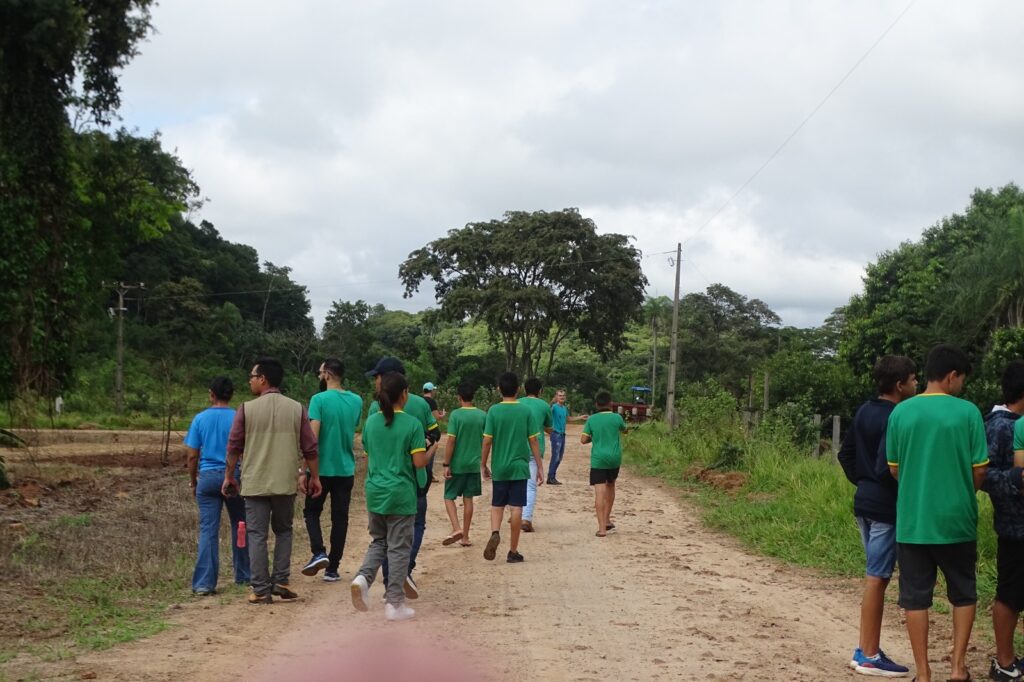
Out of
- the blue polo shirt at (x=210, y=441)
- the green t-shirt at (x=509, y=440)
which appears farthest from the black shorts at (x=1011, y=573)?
the blue polo shirt at (x=210, y=441)

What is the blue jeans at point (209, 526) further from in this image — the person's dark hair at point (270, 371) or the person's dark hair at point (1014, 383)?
the person's dark hair at point (1014, 383)

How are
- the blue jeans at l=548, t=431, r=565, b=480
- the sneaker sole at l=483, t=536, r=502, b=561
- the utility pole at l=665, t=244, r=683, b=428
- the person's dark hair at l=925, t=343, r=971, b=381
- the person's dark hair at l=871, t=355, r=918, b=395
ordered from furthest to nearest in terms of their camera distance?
the utility pole at l=665, t=244, r=683, b=428
the blue jeans at l=548, t=431, r=565, b=480
the sneaker sole at l=483, t=536, r=502, b=561
the person's dark hair at l=871, t=355, r=918, b=395
the person's dark hair at l=925, t=343, r=971, b=381

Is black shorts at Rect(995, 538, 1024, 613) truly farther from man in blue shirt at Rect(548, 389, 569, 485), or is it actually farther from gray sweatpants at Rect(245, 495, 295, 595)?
man in blue shirt at Rect(548, 389, 569, 485)

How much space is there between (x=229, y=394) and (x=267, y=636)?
A: 7.68ft

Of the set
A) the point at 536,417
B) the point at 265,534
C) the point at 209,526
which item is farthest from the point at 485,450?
the point at 209,526

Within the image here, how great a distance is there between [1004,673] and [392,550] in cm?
415

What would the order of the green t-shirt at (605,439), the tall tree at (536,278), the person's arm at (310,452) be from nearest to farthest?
the person's arm at (310,452) → the green t-shirt at (605,439) → the tall tree at (536,278)

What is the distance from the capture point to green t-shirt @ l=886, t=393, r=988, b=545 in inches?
209

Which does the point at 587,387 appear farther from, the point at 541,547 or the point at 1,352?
the point at 541,547

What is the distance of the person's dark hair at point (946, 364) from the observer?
216 inches

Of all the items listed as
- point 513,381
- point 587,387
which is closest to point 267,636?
point 513,381

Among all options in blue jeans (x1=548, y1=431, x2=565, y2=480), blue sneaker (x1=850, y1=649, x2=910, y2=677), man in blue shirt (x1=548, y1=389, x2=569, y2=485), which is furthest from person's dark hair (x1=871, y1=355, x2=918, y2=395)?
man in blue shirt (x1=548, y1=389, x2=569, y2=485)

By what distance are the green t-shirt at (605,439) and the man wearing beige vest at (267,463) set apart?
4.44m

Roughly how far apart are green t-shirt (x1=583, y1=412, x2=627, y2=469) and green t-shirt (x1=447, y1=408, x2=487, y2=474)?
174 centimetres
